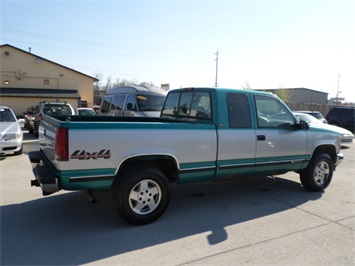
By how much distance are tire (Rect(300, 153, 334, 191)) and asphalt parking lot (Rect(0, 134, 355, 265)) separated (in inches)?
6.5

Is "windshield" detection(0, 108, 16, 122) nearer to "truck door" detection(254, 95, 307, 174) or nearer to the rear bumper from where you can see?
the rear bumper

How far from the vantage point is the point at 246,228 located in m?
4.27

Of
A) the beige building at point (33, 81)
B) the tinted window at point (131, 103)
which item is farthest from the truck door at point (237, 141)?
the beige building at point (33, 81)

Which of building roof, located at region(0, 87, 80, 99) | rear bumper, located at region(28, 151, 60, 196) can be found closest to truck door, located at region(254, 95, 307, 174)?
rear bumper, located at region(28, 151, 60, 196)

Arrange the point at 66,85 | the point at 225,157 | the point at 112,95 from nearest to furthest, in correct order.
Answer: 1. the point at 225,157
2. the point at 112,95
3. the point at 66,85

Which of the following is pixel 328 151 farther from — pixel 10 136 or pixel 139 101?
pixel 10 136

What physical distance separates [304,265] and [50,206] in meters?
3.93

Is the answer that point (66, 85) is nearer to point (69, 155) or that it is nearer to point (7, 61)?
point (7, 61)

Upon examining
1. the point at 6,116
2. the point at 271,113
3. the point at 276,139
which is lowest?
the point at 6,116

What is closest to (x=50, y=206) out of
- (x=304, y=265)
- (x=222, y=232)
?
(x=222, y=232)

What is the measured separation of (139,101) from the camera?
10.5 meters

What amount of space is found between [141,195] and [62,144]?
1.31 m

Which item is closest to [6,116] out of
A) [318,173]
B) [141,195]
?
[141,195]

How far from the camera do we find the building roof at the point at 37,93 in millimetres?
32150
